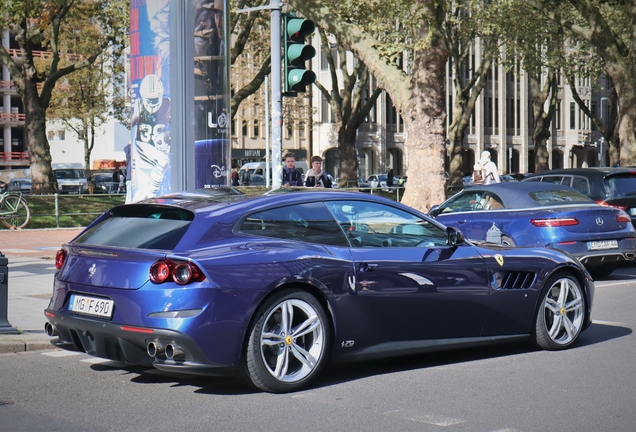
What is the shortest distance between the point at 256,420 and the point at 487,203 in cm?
931

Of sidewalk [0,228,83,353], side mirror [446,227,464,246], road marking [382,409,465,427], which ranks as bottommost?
road marking [382,409,465,427]

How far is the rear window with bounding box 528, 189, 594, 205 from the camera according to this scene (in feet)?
46.8

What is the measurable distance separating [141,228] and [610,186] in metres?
11.2

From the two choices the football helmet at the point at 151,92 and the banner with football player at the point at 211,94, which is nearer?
the football helmet at the point at 151,92

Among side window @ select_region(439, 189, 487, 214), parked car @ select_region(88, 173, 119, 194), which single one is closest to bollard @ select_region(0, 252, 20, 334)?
side window @ select_region(439, 189, 487, 214)

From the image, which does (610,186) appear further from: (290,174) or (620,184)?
(290,174)

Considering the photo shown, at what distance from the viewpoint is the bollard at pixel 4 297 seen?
883cm

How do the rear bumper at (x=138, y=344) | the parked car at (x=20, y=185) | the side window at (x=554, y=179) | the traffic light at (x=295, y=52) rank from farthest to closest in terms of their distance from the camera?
the parked car at (x=20, y=185) → the side window at (x=554, y=179) → the traffic light at (x=295, y=52) → the rear bumper at (x=138, y=344)

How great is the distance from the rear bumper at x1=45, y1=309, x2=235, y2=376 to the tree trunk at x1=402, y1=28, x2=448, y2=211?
14999 millimetres

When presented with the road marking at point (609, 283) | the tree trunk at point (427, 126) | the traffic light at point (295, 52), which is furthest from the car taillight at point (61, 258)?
the tree trunk at point (427, 126)

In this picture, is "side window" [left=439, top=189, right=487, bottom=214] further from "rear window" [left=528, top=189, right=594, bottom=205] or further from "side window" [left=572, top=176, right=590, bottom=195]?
"side window" [left=572, top=176, right=590, bottom=195]

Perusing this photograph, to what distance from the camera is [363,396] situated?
6.76 m

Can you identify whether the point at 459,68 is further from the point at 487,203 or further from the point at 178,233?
the point at 178,233

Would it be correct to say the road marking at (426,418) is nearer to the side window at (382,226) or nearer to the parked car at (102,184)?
the side window at (382,226)
